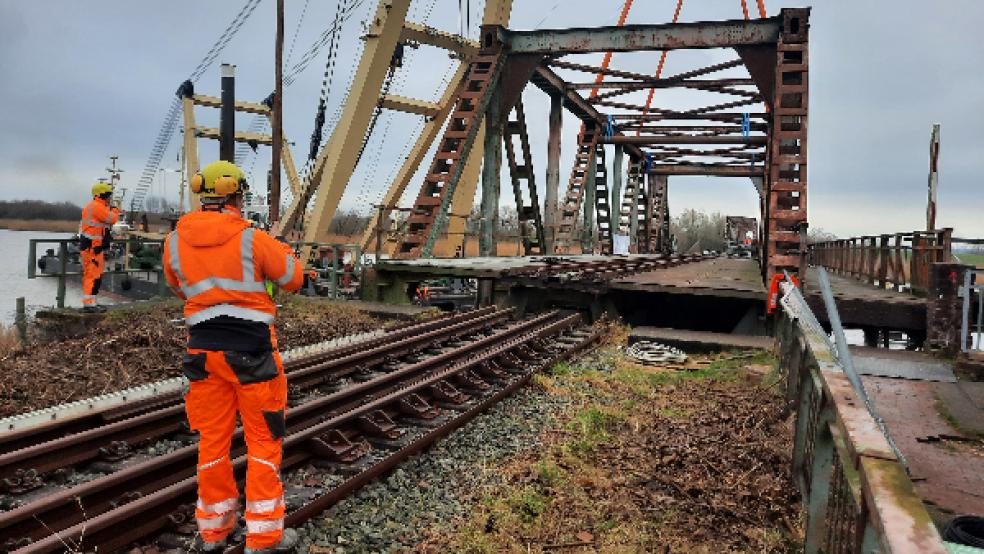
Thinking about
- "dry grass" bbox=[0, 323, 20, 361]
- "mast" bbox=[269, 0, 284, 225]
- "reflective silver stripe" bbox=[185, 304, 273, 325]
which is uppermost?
"mast" bbox=[269, 0, 284, 225]

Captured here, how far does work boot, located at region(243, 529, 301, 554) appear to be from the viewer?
3.45 metres

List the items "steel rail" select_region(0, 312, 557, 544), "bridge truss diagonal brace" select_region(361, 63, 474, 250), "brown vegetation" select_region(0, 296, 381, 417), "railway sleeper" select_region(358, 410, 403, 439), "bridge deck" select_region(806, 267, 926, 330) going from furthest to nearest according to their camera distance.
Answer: "bridge truss diagonal brace" select_region(361, 63, 474, 250) < "bridge deck" select_region(806, 267, 926, 330) < "brown vegetation" select_region(0, 296, 381, 417) < "railway sleeper" select_region(358, 410, 403, 439) < "steel rail" select_region(0, 312, 557, 544)

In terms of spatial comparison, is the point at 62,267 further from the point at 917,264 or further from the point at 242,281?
the point at 917,264

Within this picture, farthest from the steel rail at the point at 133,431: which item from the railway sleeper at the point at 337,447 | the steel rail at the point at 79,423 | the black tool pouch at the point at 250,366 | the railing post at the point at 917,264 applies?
the railing post at the point at 917,264

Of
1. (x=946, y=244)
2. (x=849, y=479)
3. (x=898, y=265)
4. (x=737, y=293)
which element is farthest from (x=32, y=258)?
(x=898, y=265)

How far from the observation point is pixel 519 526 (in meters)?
4.05

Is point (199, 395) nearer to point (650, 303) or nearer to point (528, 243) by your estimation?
→ point (650, 303)

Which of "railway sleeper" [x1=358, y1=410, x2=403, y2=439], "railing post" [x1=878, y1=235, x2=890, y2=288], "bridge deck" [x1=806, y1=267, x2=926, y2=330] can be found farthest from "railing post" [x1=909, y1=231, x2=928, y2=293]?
"railway sleeper" [x1=358, y1=410, x2=403, y2=439]

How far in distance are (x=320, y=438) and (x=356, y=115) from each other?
18.4m

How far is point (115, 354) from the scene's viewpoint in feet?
27.3

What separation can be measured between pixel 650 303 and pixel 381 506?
9.86 metres

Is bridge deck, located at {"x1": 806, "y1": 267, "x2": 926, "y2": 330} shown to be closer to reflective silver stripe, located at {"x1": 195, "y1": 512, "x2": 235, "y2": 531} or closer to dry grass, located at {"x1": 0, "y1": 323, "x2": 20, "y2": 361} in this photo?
reflective silver stripe, located at {"x1": 195, "y1": 512, "x2": 235, "y2": 531}

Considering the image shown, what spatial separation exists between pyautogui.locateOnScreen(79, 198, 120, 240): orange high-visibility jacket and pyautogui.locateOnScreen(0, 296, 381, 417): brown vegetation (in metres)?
1.37

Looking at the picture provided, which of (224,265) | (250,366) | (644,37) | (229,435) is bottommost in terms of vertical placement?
(229,435)
